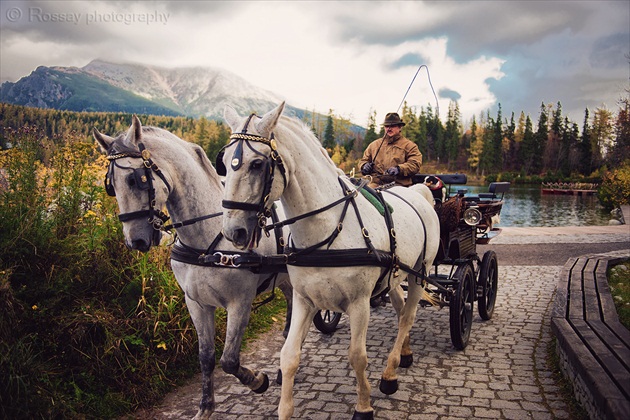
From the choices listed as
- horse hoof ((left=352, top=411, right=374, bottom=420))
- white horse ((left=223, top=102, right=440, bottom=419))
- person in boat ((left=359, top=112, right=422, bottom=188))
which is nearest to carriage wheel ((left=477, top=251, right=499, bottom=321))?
person in boat ((left=359, top=112, right=422, bottom=188))

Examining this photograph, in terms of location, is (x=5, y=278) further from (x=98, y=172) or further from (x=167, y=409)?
(x=98, y=172)

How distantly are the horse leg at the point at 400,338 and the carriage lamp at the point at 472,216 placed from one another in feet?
4.40

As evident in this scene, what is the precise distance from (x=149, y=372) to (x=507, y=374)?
3.84 meters

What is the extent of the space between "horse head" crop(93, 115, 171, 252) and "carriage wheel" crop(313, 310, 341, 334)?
3070 millimetres

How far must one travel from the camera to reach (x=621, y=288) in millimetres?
7215

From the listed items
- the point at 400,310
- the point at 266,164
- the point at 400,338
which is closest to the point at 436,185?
the point at 400,310

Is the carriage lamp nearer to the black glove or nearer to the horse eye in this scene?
the black glove

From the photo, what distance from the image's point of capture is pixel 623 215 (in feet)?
70.1

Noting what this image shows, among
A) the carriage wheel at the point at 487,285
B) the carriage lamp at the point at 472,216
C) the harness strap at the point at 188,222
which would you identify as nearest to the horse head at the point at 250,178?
the harness strap at the point at 188,222

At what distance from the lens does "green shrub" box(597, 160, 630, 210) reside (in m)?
25.4

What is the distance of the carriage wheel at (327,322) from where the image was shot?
5855mm

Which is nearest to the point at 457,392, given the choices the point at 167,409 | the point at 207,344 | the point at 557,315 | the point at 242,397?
Answer: the point at 557,315

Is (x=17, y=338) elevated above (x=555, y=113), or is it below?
below

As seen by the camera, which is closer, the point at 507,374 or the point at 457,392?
the point at 457,392
